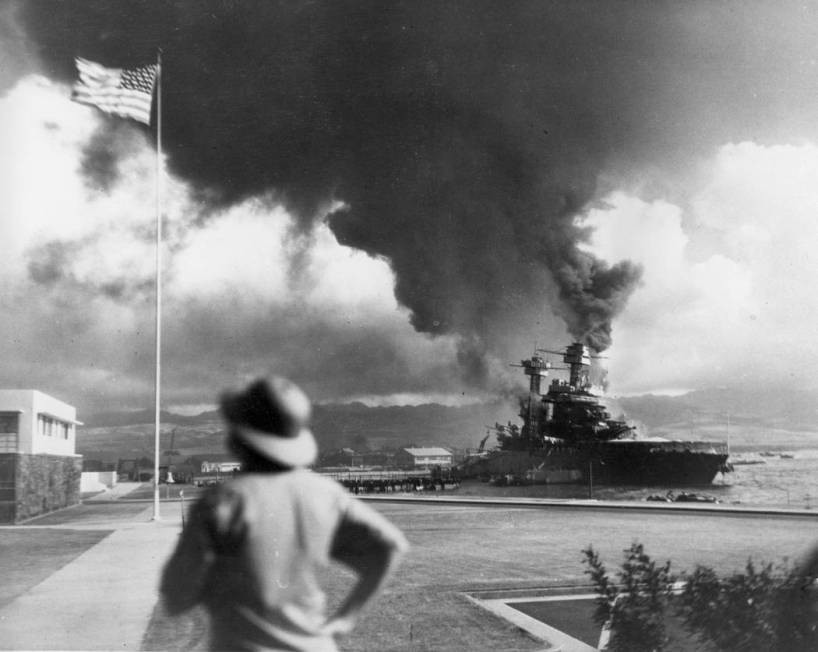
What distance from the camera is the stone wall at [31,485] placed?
22.0 metres

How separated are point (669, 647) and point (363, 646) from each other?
2.70m

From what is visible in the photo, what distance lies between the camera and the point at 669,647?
6.40 m

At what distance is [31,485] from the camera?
23.9 meters

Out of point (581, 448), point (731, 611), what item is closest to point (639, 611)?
point (731, 611)

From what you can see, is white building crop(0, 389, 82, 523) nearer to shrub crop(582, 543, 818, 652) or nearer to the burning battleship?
shrub crop(582, 543, 818, 652)

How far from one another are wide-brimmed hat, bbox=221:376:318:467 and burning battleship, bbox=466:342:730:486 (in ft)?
174

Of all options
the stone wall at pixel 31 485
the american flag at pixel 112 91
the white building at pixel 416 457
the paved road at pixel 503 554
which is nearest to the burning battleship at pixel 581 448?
the white building at pixel 416 457

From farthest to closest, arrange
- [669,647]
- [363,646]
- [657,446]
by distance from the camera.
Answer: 1. [657,446]
2. [363,646]
3. [669,647]

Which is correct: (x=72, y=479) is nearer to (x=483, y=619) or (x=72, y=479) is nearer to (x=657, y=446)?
(x=483, y=619)

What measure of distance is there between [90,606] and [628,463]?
183ft

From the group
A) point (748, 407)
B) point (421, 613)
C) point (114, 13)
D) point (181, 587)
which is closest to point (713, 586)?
point (421, 613)

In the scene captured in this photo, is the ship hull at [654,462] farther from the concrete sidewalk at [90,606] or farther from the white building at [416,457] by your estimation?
the concrete sidewalk at [90,606]

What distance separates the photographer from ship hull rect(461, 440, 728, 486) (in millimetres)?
59125

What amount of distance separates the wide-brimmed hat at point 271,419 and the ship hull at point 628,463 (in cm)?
5834
